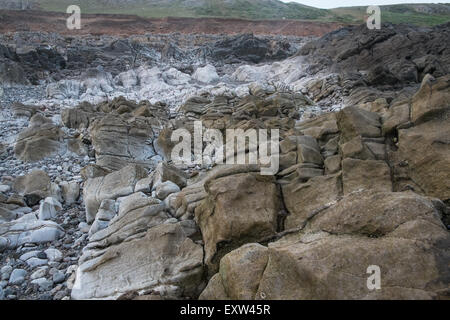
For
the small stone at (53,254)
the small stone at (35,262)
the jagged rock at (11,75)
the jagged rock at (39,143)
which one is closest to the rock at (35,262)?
the small stone at (35,262)

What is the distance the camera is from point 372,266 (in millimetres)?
3797

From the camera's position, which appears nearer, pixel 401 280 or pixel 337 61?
pixel 401 280

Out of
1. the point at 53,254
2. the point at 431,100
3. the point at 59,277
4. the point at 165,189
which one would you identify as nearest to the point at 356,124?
the point at 431,100

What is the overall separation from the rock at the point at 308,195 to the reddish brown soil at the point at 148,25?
5155cm

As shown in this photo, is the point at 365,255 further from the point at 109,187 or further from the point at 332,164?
the point at 109,187

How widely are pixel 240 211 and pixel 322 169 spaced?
257 centimetres

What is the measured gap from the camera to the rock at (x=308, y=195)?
21.4ft

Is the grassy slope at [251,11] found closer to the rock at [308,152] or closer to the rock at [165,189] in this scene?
the rock at [165,189]

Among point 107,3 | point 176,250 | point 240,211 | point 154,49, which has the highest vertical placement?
point 107,3

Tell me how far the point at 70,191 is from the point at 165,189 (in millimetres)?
3431

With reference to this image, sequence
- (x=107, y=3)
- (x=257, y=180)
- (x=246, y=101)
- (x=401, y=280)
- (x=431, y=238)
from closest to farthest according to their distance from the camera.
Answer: (x=401, y=280)
(x=431, y=238)
(x=257, y=180)
(x=246, y=101)
(x=107, y=3)

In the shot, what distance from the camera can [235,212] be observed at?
6320 millimetres
